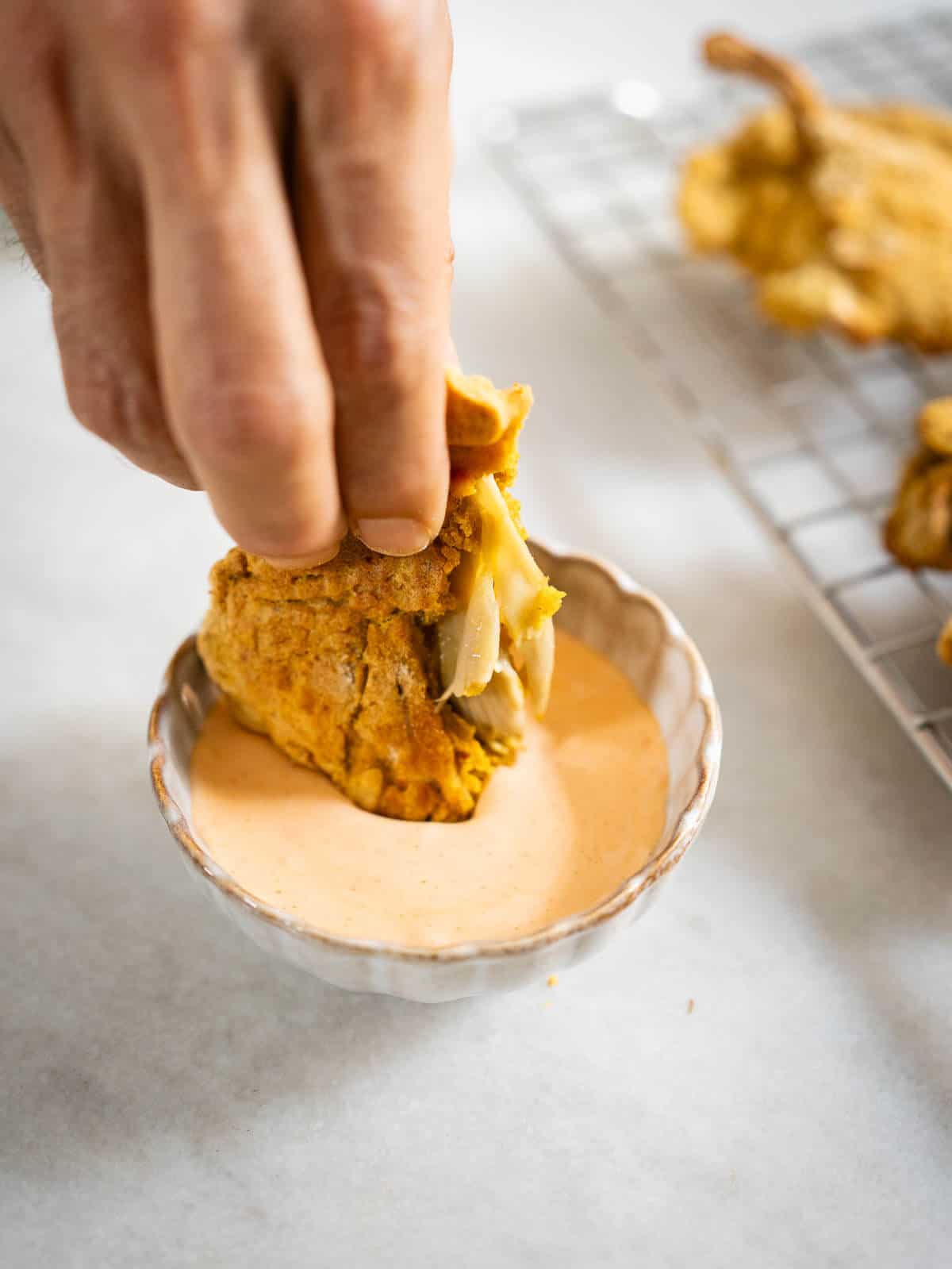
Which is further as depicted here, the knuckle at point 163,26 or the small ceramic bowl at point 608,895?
the small ceramic bowl at point 608,895

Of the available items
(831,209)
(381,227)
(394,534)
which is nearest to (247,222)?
(381,227)

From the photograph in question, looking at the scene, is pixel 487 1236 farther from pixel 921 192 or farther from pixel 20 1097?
pixel 921 192

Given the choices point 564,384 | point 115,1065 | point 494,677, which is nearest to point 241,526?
point 494,677

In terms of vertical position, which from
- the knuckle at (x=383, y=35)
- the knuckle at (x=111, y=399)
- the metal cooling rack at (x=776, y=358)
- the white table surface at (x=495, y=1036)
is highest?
the knuckle at (x=383, y=35)

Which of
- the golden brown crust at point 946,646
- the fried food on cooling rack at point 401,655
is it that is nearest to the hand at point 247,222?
the fried food on cooling rack at point 401,655

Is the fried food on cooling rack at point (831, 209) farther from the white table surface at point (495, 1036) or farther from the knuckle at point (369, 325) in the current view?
the knuckle at point (369, 325)

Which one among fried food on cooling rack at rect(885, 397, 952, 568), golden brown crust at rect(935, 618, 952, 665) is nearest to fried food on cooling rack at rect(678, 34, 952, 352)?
fried food on cooling rack at rect(885, 397, 952, 568)

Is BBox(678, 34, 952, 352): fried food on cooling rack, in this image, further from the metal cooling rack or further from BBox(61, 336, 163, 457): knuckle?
BBox(61, 336, 163, 457): knuckle
